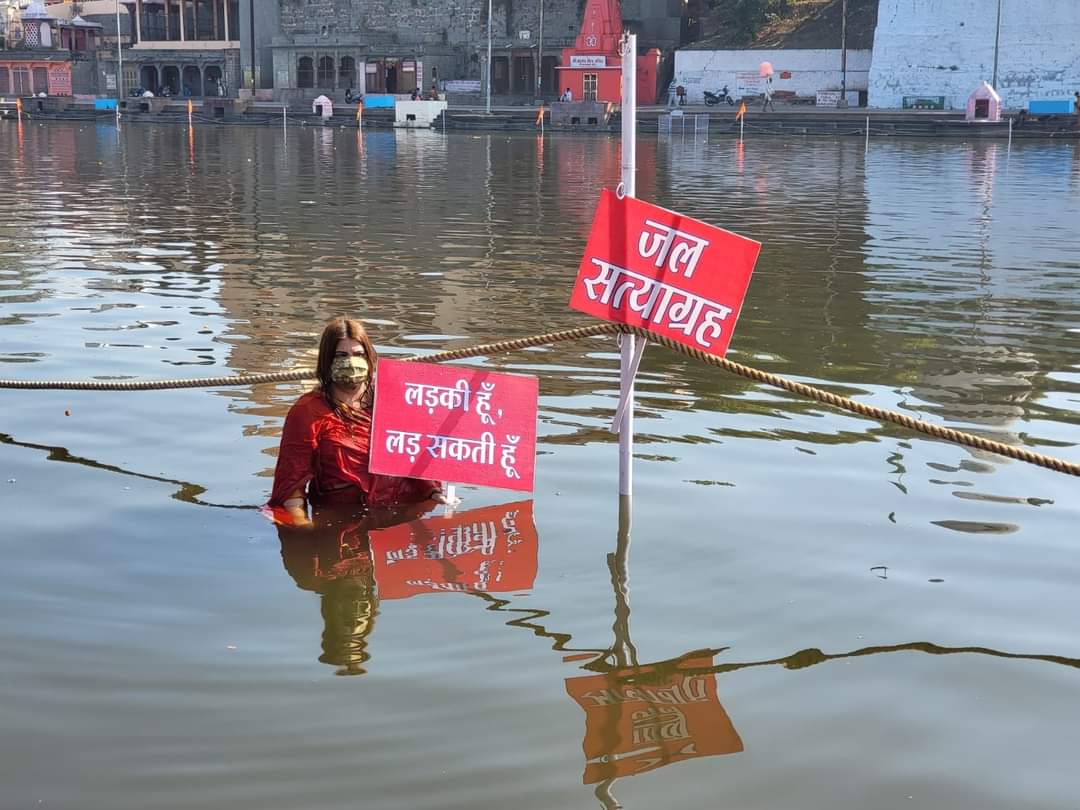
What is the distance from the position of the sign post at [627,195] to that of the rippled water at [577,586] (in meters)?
0.29

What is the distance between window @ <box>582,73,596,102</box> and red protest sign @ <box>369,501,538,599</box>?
63.5m

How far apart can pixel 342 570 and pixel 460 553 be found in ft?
1.70

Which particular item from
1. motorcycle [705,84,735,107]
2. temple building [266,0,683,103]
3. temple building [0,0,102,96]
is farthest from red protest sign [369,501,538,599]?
temple building [0,0,102,96]

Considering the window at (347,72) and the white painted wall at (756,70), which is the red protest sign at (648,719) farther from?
the window at (347,72)

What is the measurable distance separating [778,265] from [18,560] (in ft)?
36.7

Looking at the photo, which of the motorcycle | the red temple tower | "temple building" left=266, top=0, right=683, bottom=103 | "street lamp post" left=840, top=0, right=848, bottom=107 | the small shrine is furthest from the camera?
"temple building" left=266, top=0, right=683, bottom=103

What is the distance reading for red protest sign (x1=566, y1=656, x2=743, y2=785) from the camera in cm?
399

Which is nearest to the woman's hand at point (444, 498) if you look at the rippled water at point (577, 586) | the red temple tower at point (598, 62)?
the rippled water at point (577, 586)

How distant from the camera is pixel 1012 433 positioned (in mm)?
7746

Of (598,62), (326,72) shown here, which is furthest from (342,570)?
(326,72)

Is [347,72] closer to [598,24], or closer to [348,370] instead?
[598,24]

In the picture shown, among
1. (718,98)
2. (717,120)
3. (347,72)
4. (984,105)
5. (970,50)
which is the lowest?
(717,120)

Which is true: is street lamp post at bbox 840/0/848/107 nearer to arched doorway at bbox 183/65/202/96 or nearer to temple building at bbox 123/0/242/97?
temple building at bbox 123/0/242/97

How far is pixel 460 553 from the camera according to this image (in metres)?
5.76
